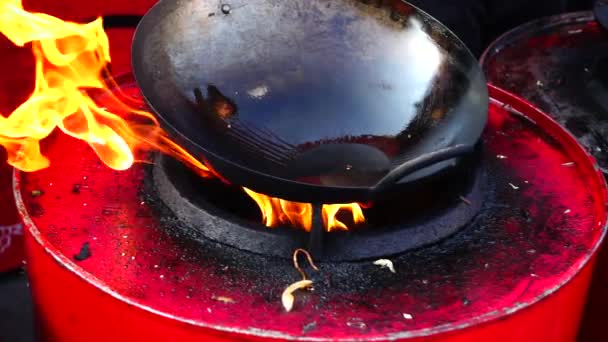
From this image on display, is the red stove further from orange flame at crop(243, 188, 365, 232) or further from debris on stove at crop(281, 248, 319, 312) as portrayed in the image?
orange flame at crop(243, 188, 365, 232)

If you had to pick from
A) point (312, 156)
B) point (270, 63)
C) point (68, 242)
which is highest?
point (270, 63)

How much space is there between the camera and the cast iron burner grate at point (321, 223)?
1.87 meters

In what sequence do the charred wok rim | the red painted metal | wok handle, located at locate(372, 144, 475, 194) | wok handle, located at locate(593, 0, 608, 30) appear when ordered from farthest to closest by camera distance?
the red painted metal, wok handle, located at locate(593, 0, 608, 30), wok handle, located at locate(372, 144, 475, 194), the charred wok rim

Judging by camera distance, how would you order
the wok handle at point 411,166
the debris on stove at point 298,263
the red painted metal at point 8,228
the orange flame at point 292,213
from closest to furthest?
the wok handle at point 411,166 < the debris on stove at point 298,263 < the orange flame at point 292,213 < the red painted metal at point 8,228

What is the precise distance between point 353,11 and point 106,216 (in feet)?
3.00

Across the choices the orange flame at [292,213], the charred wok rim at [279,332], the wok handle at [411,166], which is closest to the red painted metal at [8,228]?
the charred wok rim at [279,332]

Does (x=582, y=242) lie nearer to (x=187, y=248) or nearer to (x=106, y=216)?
(x=187, y=248)

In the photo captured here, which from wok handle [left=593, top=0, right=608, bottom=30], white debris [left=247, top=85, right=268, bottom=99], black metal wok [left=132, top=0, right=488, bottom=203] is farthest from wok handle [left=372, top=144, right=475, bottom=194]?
wok handle [left=593, top=0, right=608, bottom=30]

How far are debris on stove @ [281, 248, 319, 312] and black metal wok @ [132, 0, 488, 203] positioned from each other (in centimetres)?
20

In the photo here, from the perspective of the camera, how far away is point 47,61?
2.14 m

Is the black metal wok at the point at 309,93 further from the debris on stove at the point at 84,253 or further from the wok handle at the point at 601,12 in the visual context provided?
the wok handle at the point at 601,12

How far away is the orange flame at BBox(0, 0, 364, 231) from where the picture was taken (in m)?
2.07

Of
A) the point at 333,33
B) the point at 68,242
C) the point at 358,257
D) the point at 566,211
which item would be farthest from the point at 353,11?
the point at 68,242

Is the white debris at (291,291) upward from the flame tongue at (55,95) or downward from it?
downward
